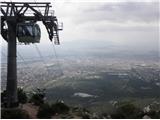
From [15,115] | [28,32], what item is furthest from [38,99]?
[15,115]

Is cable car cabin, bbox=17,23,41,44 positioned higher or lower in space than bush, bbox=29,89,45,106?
higher

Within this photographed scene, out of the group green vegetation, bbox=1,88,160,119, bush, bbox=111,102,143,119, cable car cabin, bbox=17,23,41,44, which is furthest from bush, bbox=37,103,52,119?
cable car cabin, bbox=17,23,41,44

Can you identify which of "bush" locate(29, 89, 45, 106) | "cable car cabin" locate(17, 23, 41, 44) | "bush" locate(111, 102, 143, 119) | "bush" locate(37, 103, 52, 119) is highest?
"cable car cabin" locate(17, 23, 41, 44)

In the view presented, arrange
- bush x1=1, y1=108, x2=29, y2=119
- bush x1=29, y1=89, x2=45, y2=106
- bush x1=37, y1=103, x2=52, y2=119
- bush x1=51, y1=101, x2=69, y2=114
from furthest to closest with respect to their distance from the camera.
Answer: bush x1=29, y1=89, x2=45, y2=106, bush x1=51, y1=101, x2=69, y2=114, bush x1=37, y1=103, x2=52, y2=119, bush x1=1, y1=108, x2=29, y2=119

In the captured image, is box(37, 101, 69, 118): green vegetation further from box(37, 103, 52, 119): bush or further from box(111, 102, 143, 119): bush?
box(111, 102, 143, 119): bush

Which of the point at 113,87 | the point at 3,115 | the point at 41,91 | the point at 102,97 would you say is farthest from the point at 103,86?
the point at 3,115

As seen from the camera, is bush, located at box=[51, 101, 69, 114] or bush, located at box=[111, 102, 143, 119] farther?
bush, located at box=[111, 102, 143, 119]

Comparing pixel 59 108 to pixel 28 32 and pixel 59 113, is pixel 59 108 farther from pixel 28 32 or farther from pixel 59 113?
pixel 28 32

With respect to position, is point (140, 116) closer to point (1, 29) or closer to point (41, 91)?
point (41, 91)

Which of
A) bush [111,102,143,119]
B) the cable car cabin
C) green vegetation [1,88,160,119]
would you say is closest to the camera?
green vegetation [1,88,160,119]

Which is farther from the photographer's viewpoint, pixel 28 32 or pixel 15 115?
pixel 28 32
